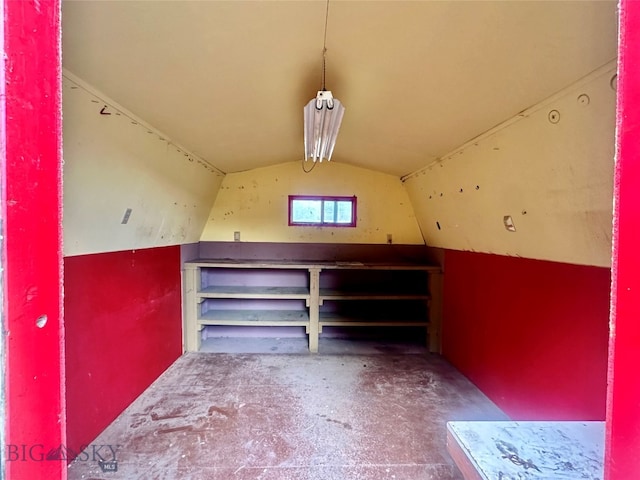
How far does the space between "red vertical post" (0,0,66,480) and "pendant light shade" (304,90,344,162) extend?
1.07 m

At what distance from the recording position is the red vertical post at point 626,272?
41 centimetres

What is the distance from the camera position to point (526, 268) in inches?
79.8

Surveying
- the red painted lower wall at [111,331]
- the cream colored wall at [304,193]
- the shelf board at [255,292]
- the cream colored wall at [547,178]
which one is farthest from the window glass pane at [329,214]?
the red painted lower wall at [111,331]

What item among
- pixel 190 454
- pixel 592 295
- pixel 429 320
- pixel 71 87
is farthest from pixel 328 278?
pixel 71 87

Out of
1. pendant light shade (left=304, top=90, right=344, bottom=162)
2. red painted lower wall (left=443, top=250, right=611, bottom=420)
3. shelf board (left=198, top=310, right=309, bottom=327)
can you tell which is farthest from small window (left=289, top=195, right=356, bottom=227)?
pendant light shade (left=304, top=90, right=344, bottom=162)

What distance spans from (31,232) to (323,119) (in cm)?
138

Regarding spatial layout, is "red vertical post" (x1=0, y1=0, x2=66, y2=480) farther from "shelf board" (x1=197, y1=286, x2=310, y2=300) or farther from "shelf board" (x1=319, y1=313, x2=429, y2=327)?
"shelf board" (x1=319, y1=313, x2=429, y2=327)

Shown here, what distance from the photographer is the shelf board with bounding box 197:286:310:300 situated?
10.8ft

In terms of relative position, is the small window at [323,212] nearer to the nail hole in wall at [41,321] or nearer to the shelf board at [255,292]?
the shelf board at [255,292]

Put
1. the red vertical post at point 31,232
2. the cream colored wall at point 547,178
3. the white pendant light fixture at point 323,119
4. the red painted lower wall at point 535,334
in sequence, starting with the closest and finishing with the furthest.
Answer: the red vertical post at point 31,232
the cream colored wall at point 547,178
the white pendant light fixture at point 323,119
the red painted lower wall at point 535,334

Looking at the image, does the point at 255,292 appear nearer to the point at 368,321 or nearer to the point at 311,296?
the point at 311,296

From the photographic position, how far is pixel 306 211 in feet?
12.3

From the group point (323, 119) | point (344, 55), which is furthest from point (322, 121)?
point (344, 55)

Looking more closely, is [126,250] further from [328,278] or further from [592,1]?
[592,1]
